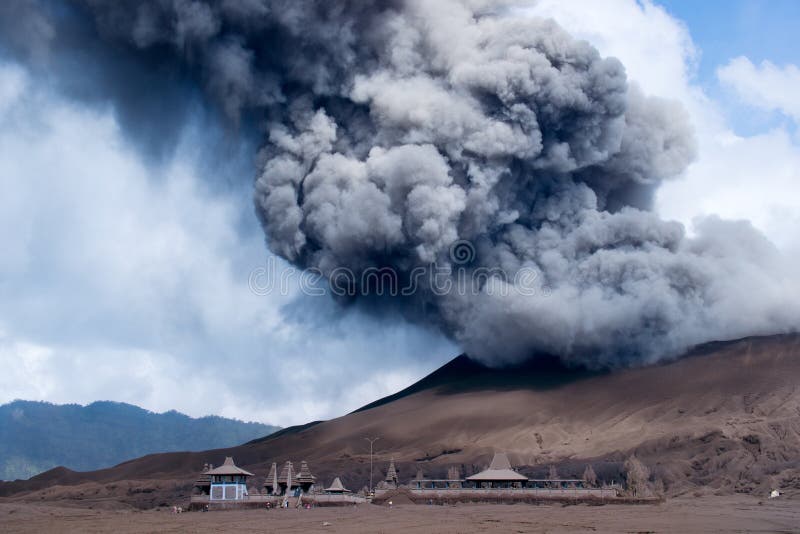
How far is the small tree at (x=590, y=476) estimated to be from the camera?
72062mm

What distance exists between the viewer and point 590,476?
74.3 metres

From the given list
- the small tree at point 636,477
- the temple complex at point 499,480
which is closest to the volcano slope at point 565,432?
the small tree at point 636,477

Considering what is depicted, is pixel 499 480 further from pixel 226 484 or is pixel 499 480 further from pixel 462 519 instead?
pixel 462 519

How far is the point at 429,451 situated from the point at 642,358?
28.4m

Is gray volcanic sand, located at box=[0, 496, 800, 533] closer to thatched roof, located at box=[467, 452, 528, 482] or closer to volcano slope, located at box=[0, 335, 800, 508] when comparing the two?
thatched roof, located at box=[467, 452, 528, 482]

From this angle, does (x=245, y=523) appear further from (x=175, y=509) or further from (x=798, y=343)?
(x=798, y=343)

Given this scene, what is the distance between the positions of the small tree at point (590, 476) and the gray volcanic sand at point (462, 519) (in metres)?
13.6

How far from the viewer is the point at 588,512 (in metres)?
50.7

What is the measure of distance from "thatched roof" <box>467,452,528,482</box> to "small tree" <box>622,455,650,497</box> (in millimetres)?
7183

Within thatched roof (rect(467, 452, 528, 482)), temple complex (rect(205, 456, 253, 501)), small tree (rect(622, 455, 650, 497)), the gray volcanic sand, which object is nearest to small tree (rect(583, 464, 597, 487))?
small tree (rect(622, 455, 650, 497))

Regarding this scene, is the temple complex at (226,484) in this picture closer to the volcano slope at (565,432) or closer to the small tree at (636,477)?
the volcano slope at (565,432)

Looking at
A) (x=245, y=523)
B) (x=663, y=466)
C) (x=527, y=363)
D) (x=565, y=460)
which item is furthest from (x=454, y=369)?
(x=245, y=523)

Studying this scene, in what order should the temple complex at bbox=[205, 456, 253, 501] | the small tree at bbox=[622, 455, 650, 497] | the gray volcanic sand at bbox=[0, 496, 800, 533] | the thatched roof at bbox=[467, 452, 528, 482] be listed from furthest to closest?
the thatched roof at bbox=[467, 452, 528, 482] → the temple complex at bbox=[205, 456, 253, 501] → the small tree at bbox=[622, 455, 650, 497] → the gray volcanic sand at bbox=[0, 496, 800, 533]

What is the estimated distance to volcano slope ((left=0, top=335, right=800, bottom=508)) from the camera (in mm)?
81500
